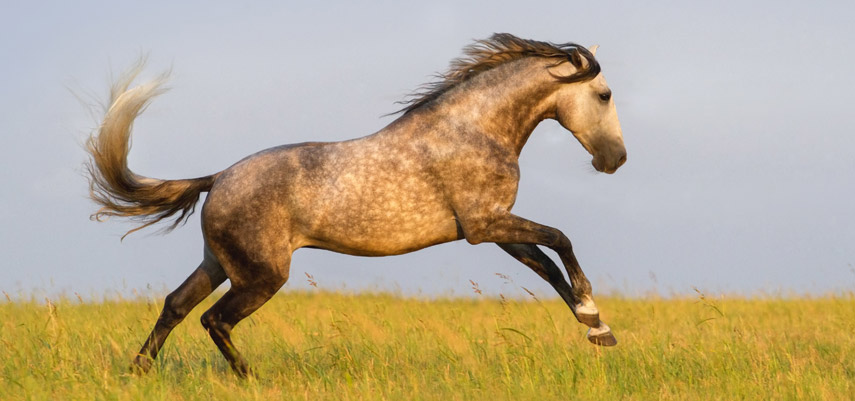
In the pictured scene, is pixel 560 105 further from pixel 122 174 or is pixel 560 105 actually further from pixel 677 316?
pixel 677 316

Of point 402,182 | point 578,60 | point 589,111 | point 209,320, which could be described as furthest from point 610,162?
point 209,320

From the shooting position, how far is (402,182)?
19.2 feet

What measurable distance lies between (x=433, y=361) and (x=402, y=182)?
5.98 feet

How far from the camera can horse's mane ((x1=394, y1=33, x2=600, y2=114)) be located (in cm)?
632

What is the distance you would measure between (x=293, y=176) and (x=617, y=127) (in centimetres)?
263

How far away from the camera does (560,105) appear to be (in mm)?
6277

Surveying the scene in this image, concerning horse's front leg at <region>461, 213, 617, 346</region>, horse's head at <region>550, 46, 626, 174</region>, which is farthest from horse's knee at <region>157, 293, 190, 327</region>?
horse's head at <region>550, 46, 626, 174</region>

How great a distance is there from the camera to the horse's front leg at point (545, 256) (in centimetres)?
595

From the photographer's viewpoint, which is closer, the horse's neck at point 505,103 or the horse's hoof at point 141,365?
the horse's hoof at point 141,365

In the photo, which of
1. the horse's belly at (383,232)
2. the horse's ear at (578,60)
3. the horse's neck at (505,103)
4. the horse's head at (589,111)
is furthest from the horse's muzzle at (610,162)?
the horse's belly at (383,232)

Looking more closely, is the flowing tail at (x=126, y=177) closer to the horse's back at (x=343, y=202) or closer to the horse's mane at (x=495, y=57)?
the horse's back at (x=343, y=202)

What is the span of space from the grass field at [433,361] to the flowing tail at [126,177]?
1.18 meters

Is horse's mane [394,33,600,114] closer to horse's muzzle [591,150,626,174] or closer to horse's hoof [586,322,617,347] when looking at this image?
horse's muzzle [591,150,626,174]

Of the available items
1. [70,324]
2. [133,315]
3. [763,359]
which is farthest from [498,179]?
[133,315]
